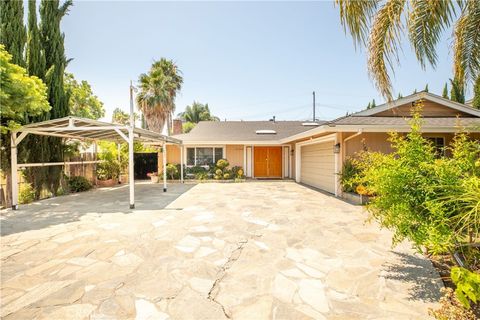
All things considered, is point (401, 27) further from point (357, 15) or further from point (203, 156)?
point (203, 156)

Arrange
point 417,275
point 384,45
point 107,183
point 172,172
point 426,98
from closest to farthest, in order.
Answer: point 417,275 → point 384,45 → point 426,98 → point 107,183 → point 172,172

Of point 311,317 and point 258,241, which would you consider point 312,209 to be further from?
point 311,317

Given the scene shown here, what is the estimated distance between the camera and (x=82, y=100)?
18938mm

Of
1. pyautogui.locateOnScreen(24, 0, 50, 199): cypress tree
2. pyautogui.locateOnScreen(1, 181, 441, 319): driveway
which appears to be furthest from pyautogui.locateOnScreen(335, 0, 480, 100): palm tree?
pyautogui.locateOnScreen(24, 0, 50, 199): cypress tree

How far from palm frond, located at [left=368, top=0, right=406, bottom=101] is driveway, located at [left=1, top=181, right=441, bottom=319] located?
2874 mm

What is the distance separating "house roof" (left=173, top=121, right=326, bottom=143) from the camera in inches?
626

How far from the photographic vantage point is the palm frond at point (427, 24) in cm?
379

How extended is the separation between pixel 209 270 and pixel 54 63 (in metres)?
11.0

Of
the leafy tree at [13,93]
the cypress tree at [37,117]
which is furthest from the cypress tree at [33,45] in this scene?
the leafy tree at [13,93]

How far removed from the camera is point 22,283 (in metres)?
3.08

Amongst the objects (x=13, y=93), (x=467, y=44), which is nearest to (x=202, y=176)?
(x=13, y=93)

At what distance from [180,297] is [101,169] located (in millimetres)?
12935

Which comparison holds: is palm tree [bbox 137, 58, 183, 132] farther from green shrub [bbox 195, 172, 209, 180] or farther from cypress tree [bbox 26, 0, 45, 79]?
cypress tree [bbox 26, 0, 45, 79]

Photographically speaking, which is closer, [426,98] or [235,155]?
[426,98]
